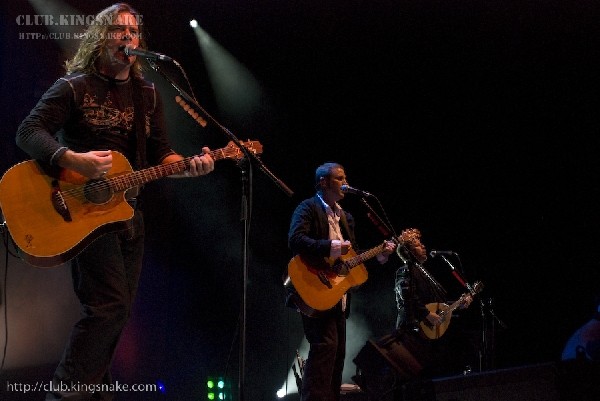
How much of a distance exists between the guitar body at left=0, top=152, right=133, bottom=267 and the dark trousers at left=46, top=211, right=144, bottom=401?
89 mm

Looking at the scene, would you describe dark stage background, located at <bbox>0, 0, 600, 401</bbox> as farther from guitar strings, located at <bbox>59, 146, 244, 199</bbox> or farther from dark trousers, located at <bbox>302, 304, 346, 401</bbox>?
guitar strings, located at <bbox>59, 146, 244, 199</bbox>

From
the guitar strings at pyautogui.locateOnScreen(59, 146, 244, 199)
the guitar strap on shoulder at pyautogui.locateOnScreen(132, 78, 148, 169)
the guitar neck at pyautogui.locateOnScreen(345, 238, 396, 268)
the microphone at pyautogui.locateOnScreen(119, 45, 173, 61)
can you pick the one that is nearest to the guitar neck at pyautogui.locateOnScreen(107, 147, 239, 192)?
the guitar strings at pyautogui.locateOnScreen(59, 146, 244, 199)

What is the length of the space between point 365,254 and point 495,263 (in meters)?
3.29

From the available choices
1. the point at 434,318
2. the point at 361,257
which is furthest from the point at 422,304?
the point at 361,257

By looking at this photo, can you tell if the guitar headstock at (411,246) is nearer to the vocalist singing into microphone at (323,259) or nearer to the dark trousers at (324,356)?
the vocalist singing into microphone at (323,259)

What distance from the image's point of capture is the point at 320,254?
4918mm

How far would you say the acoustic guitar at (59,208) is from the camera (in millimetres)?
2965

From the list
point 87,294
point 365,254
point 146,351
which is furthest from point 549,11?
point 87,294

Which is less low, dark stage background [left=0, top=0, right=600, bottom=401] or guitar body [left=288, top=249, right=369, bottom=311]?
dark stage background [left=0, top=0, right=600, bottom=401]

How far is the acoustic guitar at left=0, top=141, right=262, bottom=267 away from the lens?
2965 millimetres

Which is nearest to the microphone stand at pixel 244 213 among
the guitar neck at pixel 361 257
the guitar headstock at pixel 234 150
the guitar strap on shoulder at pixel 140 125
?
the guitar headstock at pixel 234 150

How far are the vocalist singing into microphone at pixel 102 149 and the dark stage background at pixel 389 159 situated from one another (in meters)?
2.65

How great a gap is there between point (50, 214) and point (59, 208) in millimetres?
51

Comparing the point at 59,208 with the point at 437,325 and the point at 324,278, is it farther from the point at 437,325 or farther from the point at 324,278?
the point at 437,325
